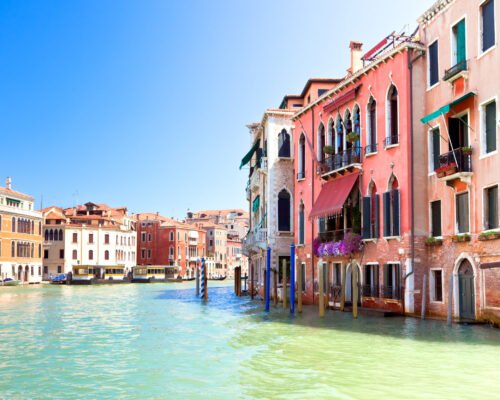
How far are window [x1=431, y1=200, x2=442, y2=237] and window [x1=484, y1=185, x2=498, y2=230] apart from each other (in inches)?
81.7

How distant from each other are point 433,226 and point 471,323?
304 cm

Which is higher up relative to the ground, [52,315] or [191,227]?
[191,227]

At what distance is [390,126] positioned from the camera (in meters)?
18.3

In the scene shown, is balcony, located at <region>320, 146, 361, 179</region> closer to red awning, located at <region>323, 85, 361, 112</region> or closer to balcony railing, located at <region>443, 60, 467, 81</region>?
red awning, located at <region>323, 85, 361, 112</region>

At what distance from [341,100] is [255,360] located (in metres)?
11.7

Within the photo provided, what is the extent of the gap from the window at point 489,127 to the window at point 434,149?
204 centimetres

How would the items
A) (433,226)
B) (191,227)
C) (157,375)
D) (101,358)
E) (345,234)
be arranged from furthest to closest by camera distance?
(191,227) → (345,234) → (433,226) → (101,358) → (157,375)

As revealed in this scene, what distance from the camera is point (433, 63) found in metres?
16.9

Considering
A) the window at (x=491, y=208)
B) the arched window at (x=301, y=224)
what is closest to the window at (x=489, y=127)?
the window at (x=491, y=208)

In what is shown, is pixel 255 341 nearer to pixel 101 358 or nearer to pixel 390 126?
pixel 101 358

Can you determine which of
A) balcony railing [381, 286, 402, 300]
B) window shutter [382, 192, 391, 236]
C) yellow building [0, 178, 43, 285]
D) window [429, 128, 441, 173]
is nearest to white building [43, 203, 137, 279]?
yellow building [0, 178, 43, 285]

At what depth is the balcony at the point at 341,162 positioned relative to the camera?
19909 mm

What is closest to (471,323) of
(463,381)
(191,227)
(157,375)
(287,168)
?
(463,381)

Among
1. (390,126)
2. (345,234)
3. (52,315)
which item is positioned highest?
(390,126)
